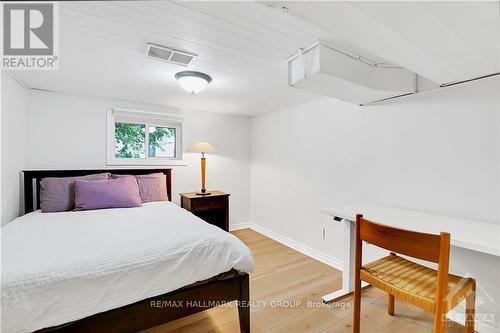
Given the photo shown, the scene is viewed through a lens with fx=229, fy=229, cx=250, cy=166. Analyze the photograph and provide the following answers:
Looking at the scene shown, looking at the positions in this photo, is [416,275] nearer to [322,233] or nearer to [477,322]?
[477,322]

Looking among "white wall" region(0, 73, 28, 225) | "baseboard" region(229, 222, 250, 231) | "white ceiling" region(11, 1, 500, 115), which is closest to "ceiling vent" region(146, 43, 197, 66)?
"white ceiling" region(11, 1, 500, 115)

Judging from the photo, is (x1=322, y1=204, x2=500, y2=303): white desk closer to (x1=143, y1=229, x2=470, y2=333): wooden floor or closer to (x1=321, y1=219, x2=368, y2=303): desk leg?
(x1=321, y1=219, x2=368, y2=303): desk leg

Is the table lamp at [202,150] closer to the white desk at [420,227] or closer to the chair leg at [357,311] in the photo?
the white desk at [420,227]

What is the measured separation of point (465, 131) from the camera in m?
1.68

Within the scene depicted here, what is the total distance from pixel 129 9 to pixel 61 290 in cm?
145

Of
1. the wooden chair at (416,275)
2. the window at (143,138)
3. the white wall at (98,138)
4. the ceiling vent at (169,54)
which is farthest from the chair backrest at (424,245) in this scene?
the window at (143,138)

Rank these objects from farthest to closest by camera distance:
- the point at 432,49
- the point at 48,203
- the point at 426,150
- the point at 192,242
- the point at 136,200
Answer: the point at 136,200
the point at 48,203
the point at 426,150
the point at 192,242
the point at 432,49

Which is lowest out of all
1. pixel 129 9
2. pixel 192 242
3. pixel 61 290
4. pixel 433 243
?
pixel 61 290

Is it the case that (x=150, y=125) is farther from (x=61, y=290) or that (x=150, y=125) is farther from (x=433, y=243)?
(x=433, y=243)

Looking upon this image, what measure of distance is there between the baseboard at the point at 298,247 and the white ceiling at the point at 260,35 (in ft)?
6.52

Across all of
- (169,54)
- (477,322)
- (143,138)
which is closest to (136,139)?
(143,138)

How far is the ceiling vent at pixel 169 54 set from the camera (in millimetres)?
1560

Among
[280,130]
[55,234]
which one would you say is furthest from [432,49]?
[55,234]

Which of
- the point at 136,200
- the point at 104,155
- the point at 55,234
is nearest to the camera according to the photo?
the point at 55,234
